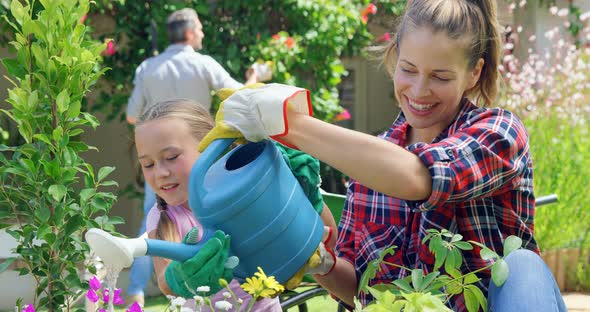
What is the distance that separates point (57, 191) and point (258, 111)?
54 cm

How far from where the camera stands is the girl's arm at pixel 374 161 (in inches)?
51.1

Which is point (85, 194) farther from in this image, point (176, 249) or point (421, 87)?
point (421, 87)

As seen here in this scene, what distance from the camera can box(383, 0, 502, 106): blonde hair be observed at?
152cm

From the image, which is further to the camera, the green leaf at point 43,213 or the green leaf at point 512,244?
the green leaf at point 43,213

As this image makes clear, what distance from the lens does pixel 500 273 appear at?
129 cm

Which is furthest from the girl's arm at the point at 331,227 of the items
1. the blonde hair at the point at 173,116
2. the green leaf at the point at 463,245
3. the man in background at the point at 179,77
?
the man in background at the point at 179,77

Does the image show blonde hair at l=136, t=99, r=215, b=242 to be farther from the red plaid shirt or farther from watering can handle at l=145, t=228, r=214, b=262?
watering can handle at l=145, t=228, r=214, b=262

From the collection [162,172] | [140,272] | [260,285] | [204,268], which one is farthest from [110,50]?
[260,285]

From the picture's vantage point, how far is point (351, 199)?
175cm

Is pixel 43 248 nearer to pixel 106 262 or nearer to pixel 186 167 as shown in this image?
pixel 186 167

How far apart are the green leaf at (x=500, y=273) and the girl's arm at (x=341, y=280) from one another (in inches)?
17.4

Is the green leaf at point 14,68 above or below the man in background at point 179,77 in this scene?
above

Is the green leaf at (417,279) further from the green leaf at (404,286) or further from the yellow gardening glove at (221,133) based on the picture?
the yellow gardening glove at (221,133)

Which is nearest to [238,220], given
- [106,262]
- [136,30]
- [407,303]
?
[106,262]
